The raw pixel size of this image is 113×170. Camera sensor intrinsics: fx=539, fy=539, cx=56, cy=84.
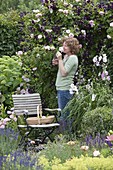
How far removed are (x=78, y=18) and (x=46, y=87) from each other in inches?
53.1

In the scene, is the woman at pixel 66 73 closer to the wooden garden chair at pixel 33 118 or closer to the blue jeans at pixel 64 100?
the blue jeans at pixel 64 100

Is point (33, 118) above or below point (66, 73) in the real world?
below

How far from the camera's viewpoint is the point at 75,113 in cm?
771

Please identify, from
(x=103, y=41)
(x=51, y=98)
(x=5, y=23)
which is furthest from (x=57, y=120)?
(x=5, y=23)

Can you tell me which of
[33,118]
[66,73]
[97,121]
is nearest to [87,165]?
[97,121]

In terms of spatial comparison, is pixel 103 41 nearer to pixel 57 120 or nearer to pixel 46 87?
pixel 46 87

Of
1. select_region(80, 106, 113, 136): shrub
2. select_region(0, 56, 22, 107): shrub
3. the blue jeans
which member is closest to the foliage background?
select_region(0, 56, 22, 107): shrub

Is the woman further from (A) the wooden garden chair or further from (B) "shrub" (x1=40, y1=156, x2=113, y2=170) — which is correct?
(B) "shrub" (x1=40, y1=156, x2=113, y2=170)

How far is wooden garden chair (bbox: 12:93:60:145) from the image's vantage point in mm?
7594

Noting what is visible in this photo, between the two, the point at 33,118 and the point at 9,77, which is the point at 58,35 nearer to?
the point at 9,77

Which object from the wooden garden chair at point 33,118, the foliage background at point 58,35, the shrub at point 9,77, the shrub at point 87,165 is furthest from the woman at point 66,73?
the shrub at point 87,165

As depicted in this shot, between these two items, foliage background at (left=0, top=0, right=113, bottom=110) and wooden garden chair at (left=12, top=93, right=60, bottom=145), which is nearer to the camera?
wooden garden chair at (left=12, top=93, right=60, bottom=145)

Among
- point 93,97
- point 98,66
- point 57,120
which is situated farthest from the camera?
point 98,66

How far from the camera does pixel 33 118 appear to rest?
7.78 meters
